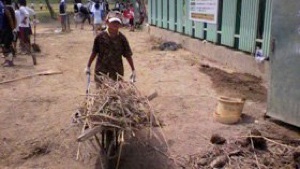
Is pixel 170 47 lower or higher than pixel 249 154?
higher

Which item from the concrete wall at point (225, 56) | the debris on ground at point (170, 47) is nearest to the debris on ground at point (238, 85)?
the concrete wall at point (225, 56)

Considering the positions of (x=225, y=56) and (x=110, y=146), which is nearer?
(x=110, y=146)

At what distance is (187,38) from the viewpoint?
13688 millimetres

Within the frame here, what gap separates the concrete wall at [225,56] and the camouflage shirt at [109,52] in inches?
155

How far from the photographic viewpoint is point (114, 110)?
4164 millimetres

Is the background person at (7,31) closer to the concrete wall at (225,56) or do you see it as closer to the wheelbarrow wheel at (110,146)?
the concrete wall at (225,56)

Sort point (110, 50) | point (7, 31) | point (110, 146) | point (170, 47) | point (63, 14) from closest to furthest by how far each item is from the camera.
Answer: point (110, 146)
point (110, 50)
point (7, 31)
point (170, 47)
point (63, 14)

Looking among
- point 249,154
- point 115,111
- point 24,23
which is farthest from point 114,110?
point 24,23

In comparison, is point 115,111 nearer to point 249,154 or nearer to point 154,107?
point 249,154

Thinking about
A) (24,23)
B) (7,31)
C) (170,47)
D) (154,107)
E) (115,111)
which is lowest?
(154,107)

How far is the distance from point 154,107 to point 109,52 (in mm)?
1937

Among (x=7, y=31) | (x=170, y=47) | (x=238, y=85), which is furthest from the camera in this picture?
(x=170, y=47)

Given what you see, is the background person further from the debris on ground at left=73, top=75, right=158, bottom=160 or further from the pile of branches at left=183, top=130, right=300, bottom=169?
the pile of branches at left=183, top=130, right=300, bottom=169

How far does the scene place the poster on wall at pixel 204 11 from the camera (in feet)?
36.7
